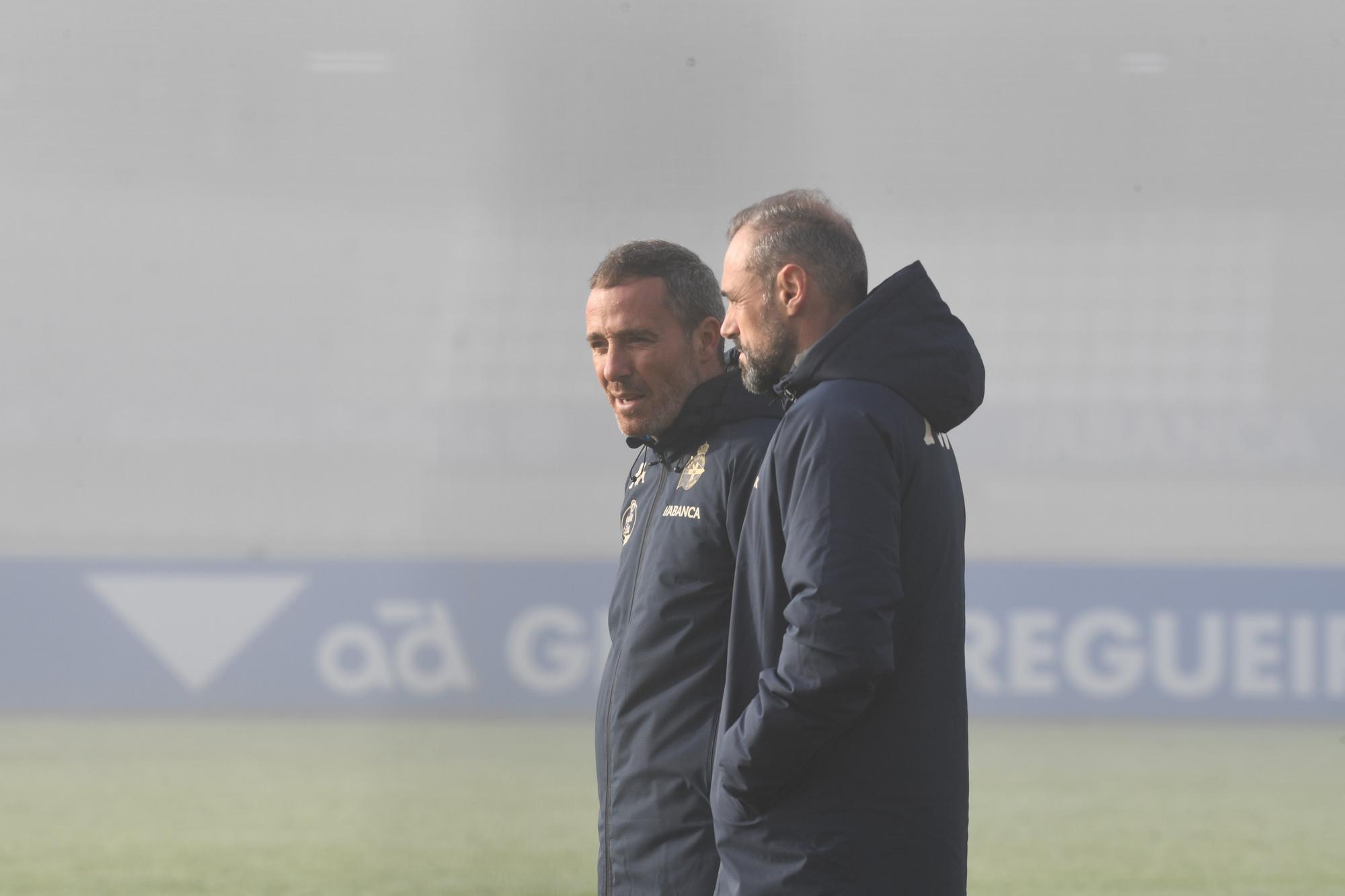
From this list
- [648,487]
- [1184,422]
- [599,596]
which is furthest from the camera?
[1184,422]

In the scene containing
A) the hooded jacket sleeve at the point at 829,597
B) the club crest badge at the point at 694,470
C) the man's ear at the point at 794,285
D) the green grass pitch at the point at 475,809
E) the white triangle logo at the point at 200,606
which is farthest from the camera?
the white triangle logo at the point at 200,606

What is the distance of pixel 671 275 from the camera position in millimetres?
1121

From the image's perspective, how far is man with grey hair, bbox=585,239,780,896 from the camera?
99 cm

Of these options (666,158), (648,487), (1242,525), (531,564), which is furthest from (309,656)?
(1242,525)

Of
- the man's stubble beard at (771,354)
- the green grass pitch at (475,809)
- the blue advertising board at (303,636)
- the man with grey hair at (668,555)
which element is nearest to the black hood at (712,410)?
the man with grey hair at (668,555)

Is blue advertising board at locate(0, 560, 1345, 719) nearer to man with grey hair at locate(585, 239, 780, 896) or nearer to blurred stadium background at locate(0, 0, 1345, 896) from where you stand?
blurred stadium background at locate(0, 0, 1345, 896)

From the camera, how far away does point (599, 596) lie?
7.41 ft

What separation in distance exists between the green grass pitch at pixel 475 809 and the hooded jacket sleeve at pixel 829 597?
1.44 m

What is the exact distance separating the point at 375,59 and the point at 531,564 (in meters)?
1.01

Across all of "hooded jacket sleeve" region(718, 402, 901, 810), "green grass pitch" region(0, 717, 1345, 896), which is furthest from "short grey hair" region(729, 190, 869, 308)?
"green grass pitch" region(0, 717, 1345, 896)

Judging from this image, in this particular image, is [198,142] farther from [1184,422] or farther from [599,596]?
[1184,422]

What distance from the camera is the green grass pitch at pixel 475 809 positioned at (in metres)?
2.17

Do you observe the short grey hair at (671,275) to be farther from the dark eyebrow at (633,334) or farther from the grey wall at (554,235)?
the grey wall at (554,235)

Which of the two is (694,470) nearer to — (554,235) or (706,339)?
(706,339)
